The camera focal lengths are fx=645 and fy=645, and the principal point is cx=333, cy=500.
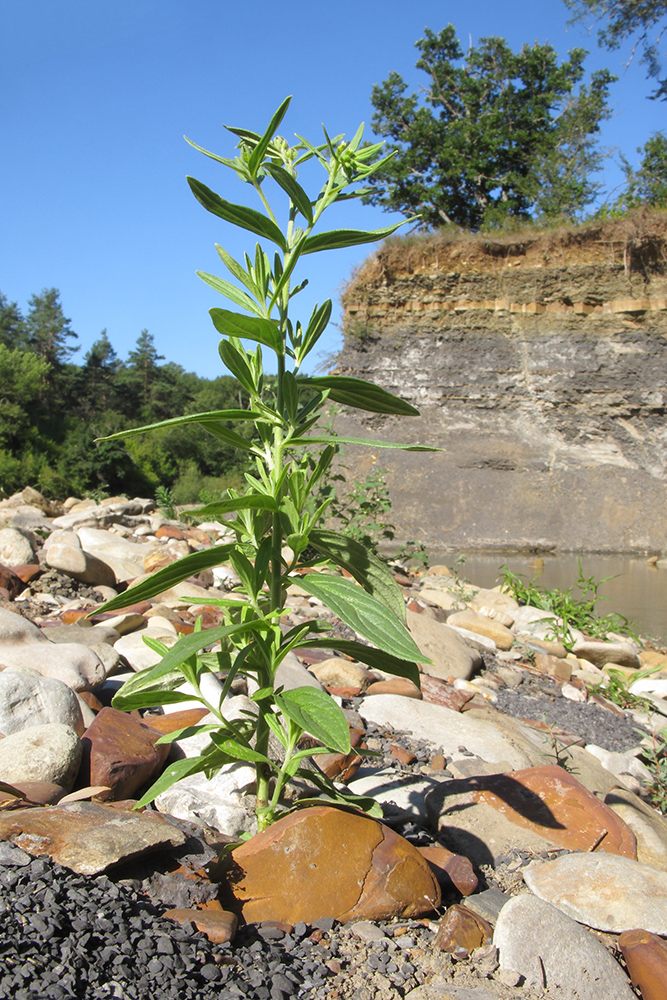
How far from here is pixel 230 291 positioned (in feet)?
4.53

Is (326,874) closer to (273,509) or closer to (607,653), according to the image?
(273,509)

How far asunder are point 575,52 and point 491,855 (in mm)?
23048

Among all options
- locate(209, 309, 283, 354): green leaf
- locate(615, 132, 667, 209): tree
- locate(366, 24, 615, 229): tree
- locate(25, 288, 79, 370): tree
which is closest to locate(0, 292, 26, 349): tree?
locate(25, 288, 79, 370): tree

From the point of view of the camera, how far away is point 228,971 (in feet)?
3.17

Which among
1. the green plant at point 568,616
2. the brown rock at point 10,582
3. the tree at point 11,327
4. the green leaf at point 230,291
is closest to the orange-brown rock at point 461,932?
the green leaf at point 230,291

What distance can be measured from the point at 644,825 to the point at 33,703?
175 centimetres

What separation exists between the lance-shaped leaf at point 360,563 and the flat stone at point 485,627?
322 centimetres

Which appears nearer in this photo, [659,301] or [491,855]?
[491,855]

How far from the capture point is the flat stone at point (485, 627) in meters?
4.27

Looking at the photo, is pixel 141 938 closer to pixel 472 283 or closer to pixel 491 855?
pixel 491 855

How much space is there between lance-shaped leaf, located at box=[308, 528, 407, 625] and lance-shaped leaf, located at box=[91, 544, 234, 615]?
204mm

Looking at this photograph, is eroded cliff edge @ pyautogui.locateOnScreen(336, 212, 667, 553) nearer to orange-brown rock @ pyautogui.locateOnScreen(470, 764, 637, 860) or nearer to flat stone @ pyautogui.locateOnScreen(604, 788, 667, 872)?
flat stone @ pyautogui.locateOnScreen(604, 788, 667, 872)

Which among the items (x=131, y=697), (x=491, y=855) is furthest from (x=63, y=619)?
(x=491, y=855)

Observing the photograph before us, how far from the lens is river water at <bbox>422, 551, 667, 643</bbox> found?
20.1ft
